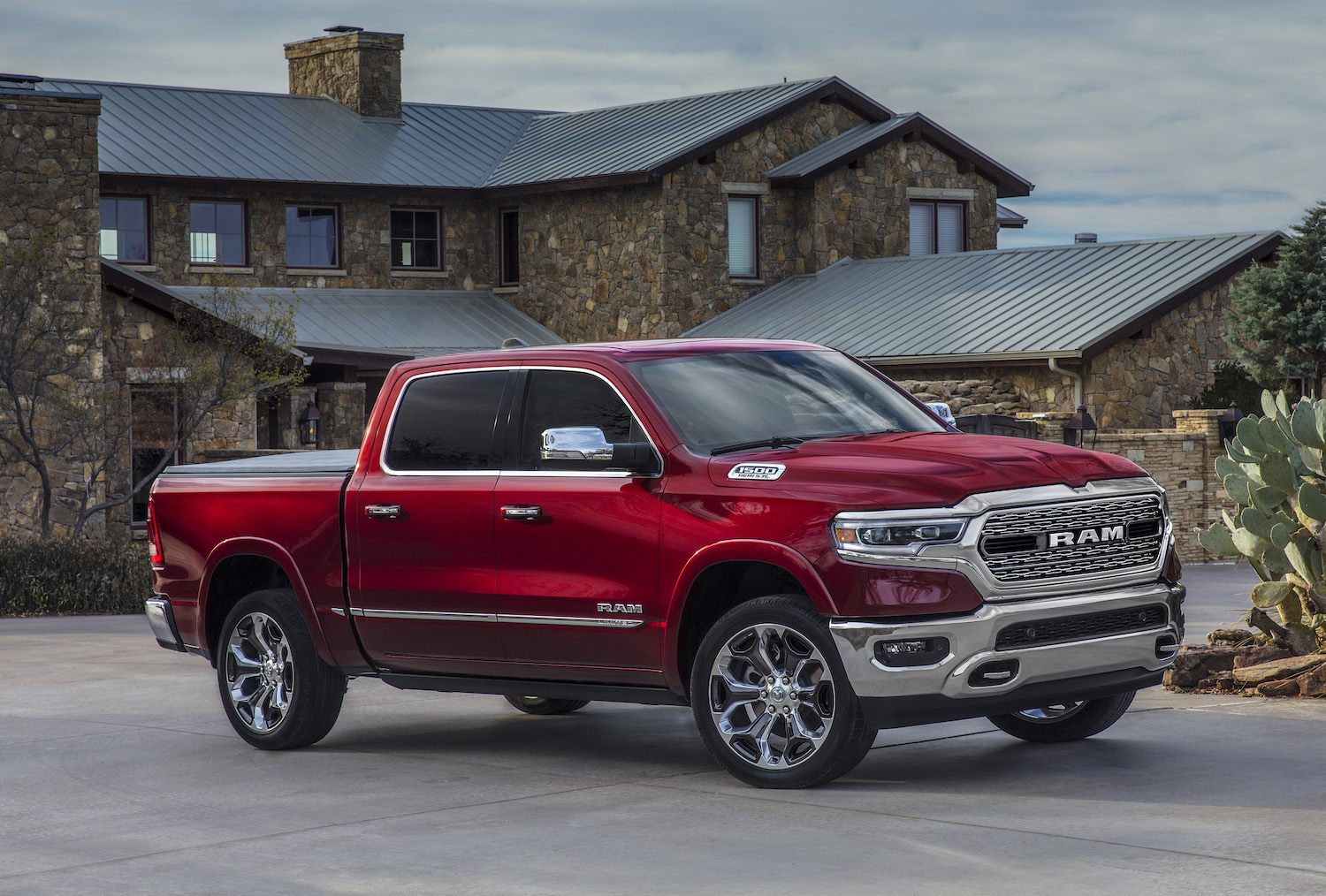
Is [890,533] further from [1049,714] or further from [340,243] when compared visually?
[340,243]

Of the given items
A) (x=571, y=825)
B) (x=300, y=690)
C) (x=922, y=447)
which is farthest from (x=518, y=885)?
(x=300, y=690)

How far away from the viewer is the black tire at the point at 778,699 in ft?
26.1

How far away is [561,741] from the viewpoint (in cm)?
1005

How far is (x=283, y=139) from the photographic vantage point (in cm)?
3644

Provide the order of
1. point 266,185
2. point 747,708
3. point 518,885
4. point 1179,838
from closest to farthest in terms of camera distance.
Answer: point 518,885, point 1179,838, point 747,708, point 266,185

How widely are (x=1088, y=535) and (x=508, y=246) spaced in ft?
101

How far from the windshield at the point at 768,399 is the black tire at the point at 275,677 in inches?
99.6

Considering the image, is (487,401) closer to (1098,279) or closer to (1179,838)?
(1179,838)

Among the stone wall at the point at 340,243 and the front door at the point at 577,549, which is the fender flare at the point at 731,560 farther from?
the stone wall at the point at 340,243

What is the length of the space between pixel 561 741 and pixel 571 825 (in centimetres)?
252

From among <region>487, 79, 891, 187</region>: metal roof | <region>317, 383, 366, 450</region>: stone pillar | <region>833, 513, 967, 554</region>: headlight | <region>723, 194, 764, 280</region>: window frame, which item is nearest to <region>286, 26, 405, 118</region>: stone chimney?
<region>487, 79, 891, 187</region>: metal roof

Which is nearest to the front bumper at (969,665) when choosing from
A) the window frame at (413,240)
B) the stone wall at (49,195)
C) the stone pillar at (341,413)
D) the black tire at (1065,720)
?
the black tire at (1065,720)

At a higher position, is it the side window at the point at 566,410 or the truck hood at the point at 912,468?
the side window at the point at 566,410

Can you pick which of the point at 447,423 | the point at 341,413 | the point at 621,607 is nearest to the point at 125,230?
the point at 341,413
